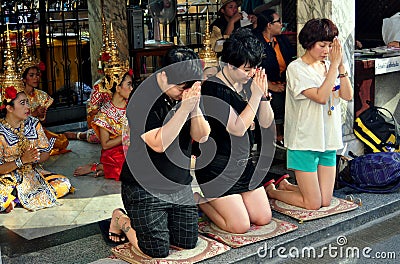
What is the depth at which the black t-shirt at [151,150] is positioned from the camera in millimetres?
4152

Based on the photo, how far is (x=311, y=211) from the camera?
511 centimetres

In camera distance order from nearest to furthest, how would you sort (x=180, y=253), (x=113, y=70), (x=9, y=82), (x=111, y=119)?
(x=180, y=253) → (x=9, y=82) → (x=111, y=119) → (x=113, y=70)

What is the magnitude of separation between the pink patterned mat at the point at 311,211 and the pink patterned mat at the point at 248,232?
0.20 metres

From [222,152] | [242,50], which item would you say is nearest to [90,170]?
[222,152]

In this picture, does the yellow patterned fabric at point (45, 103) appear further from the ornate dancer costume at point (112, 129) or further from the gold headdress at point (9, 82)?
the gold headdress at point (9, 82)

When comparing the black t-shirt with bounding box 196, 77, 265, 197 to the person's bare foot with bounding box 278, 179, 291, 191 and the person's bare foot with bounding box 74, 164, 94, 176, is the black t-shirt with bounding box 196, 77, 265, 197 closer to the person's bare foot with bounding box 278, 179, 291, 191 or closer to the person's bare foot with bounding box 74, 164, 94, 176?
the person's bare foot with bounding box 278, 179, 291, 191

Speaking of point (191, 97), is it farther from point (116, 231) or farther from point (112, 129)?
point (112, 129)

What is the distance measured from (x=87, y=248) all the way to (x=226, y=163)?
110 centimetres

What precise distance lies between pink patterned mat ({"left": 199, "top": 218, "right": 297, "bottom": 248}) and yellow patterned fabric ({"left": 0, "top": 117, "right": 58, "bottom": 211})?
150 cm

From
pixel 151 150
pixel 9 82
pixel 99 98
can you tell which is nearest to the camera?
pixel 151 150

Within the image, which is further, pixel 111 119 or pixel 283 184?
pixel 111 119

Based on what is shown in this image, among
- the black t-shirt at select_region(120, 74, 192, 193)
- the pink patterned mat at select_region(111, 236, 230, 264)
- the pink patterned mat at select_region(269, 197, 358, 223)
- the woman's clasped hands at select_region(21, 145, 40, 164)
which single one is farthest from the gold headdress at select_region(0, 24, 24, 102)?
the pink patterned mat at select_region(269, 197, 358, 223)

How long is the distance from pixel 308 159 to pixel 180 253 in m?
1.31

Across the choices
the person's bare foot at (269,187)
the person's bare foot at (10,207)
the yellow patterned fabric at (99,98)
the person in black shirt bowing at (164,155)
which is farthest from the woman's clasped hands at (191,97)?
the yellow patterned fabric at (99,98)
